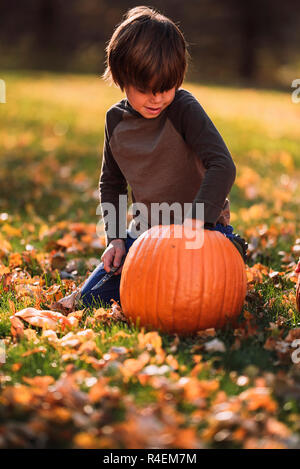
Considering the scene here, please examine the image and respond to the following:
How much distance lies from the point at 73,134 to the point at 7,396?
800cm

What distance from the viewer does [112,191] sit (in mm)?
3615

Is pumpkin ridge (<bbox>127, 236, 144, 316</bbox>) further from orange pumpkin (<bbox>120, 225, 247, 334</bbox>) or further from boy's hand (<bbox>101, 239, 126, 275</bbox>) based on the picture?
boy's hand (<bbox>101, 239, 126, 275</bbox>)

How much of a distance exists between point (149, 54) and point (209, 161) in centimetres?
63

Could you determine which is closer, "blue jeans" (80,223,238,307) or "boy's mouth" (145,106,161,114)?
"boy's mouth" (145,106,161,114)

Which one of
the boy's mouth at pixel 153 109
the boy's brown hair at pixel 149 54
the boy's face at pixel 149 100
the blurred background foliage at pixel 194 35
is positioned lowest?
the blurred background foliage at pixel 194 35

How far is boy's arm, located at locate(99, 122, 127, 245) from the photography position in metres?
3.53

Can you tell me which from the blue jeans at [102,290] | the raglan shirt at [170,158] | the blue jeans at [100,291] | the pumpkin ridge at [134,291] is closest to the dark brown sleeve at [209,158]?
the raglan shirt at [170,158]

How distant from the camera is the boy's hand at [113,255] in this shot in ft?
11.1

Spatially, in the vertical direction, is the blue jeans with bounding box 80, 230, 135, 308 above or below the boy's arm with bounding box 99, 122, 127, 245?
below

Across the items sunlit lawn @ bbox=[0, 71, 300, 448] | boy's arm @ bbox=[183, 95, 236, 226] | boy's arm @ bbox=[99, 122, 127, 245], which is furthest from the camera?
boy's arm @ bbox=[99, 122, 127, 245]

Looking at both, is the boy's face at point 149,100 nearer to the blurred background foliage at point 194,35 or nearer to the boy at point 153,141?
the boy at point 153,141

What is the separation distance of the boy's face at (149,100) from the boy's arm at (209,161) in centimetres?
17

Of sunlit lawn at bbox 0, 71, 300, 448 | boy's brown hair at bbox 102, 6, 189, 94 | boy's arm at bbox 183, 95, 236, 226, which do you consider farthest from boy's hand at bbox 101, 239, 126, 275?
boy's brown hair at bbox 102, 6, 189, 94

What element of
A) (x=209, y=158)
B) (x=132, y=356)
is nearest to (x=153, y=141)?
(x=209, y=158)
